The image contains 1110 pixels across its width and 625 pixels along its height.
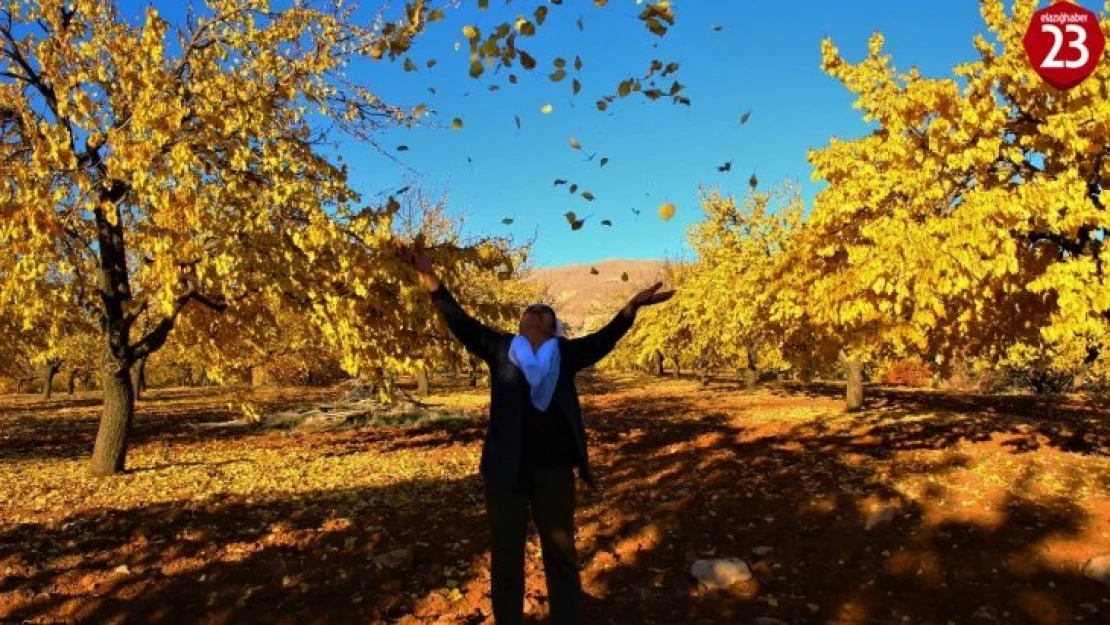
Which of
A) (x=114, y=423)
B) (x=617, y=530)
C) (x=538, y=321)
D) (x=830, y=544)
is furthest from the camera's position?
(x=114, y=423)

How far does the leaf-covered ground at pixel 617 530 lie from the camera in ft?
19.5

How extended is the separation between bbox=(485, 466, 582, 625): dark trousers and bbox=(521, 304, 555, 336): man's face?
0.84 m

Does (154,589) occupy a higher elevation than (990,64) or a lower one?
lower

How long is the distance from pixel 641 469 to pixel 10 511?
370 inches

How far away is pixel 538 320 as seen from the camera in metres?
4.32

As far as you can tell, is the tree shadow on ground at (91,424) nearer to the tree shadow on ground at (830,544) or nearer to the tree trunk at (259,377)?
the tree shadow on ground at (830,544)

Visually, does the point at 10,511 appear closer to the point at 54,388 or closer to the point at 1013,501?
the point at 1013,501

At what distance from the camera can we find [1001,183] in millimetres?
9508

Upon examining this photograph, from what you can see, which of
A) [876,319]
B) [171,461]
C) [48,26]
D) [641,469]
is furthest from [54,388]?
[876,319]

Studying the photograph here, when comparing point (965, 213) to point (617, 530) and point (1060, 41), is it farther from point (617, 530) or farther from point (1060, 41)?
point (617, 530)

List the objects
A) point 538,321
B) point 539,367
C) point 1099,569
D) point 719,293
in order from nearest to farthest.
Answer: point 539,367, point 538,321, point 1099,569, point 719,293

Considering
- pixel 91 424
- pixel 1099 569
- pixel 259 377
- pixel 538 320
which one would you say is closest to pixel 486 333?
pixel 538 320

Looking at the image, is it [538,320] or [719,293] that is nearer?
[538,320]

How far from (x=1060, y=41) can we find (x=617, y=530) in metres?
8.45
